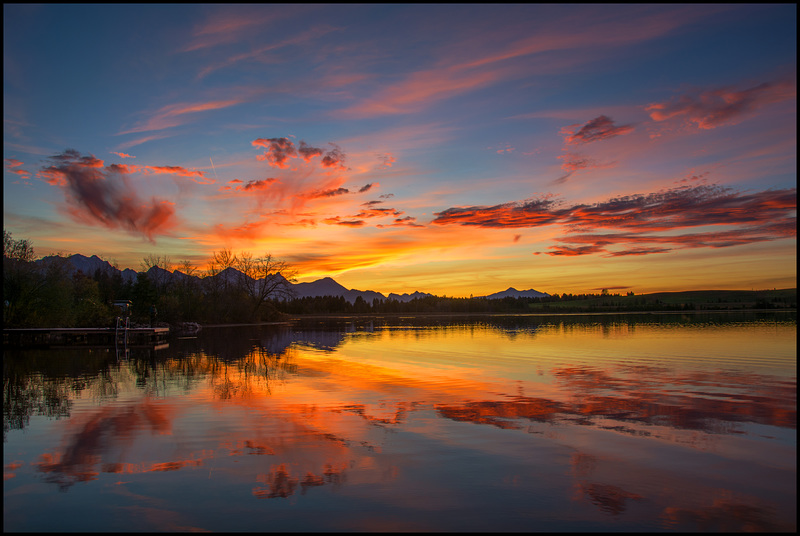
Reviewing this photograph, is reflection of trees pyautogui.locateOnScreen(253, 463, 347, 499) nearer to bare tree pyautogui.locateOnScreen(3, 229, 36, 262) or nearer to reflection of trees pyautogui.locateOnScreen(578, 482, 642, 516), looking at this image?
reflection of trees pyautogui.locateOnScreen(578, 482, 642, 516)

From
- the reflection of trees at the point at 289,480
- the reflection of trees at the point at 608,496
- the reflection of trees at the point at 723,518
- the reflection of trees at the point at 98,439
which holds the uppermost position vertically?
the reflection of trees at the point at 98,439

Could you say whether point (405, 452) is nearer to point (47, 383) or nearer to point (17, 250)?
point (47, 383)

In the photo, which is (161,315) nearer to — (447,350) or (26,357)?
(26,357)

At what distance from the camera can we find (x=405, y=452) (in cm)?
927

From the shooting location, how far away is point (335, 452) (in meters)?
9.29

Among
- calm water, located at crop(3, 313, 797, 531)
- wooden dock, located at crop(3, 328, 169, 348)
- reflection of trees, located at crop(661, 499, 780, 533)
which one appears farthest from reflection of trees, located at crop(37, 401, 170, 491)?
wooden dock, located at crop(3, 328, 169, 348)

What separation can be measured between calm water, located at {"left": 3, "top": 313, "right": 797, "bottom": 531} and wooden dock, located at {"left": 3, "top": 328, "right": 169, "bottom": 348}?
23230 millimetres

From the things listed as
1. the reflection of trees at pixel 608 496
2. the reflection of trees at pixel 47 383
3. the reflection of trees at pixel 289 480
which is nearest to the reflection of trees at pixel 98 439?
the reflection of trees at pixel 47 383

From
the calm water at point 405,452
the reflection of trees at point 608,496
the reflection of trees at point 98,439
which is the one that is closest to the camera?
the calm water at point 405,452

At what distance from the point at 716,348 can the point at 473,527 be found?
28198mm

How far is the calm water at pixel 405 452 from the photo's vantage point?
663 cm

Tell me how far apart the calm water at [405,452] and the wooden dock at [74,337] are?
23230 mm

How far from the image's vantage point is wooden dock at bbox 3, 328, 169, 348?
38.9m

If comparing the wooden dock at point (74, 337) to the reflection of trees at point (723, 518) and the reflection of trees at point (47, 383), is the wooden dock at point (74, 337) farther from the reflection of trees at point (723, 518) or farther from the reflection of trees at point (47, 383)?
the reflection of trees at point (723, 518)
